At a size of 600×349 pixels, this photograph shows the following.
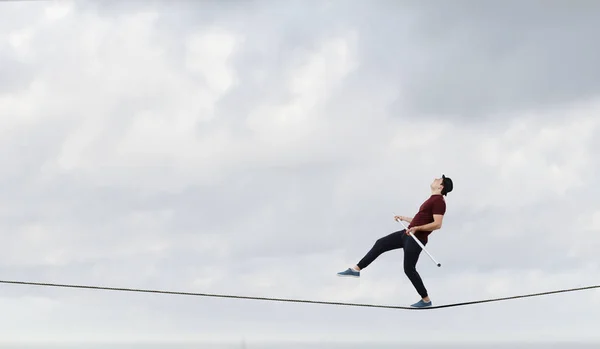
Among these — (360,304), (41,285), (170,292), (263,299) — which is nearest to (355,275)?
(360,304)

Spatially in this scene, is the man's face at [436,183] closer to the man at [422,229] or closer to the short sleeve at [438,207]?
the man at [422,229]

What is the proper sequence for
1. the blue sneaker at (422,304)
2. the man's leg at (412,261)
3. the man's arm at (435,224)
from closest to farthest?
the man's arm at (435,224) → the man's leg at (412,261) → the blue sneaker at (422,304)

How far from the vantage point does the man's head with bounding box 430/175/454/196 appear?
599 inches

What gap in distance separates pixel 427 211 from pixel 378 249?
1.10m

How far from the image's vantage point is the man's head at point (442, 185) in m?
15.2

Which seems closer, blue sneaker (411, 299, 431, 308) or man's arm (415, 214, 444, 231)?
man's arm (415, 214, 444, 231)

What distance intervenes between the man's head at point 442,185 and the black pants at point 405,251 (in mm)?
885

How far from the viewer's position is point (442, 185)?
600 inches

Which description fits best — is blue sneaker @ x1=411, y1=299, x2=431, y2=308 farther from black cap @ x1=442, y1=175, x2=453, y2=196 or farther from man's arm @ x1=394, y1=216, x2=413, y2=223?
black cap @ x1=442, y1=175, x2=453, y2=196

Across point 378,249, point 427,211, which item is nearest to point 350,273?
point 378,249

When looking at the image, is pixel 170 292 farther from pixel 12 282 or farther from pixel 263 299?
pixel 12 282

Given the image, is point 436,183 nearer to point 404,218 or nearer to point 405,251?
point 404,218

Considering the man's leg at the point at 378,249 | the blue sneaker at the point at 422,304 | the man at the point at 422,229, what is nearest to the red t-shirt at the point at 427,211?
the man at the point at 422,229

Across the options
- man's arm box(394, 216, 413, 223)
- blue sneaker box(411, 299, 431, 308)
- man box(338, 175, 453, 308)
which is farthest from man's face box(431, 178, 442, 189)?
blue sneaker box(411, 299, 431, 308)
